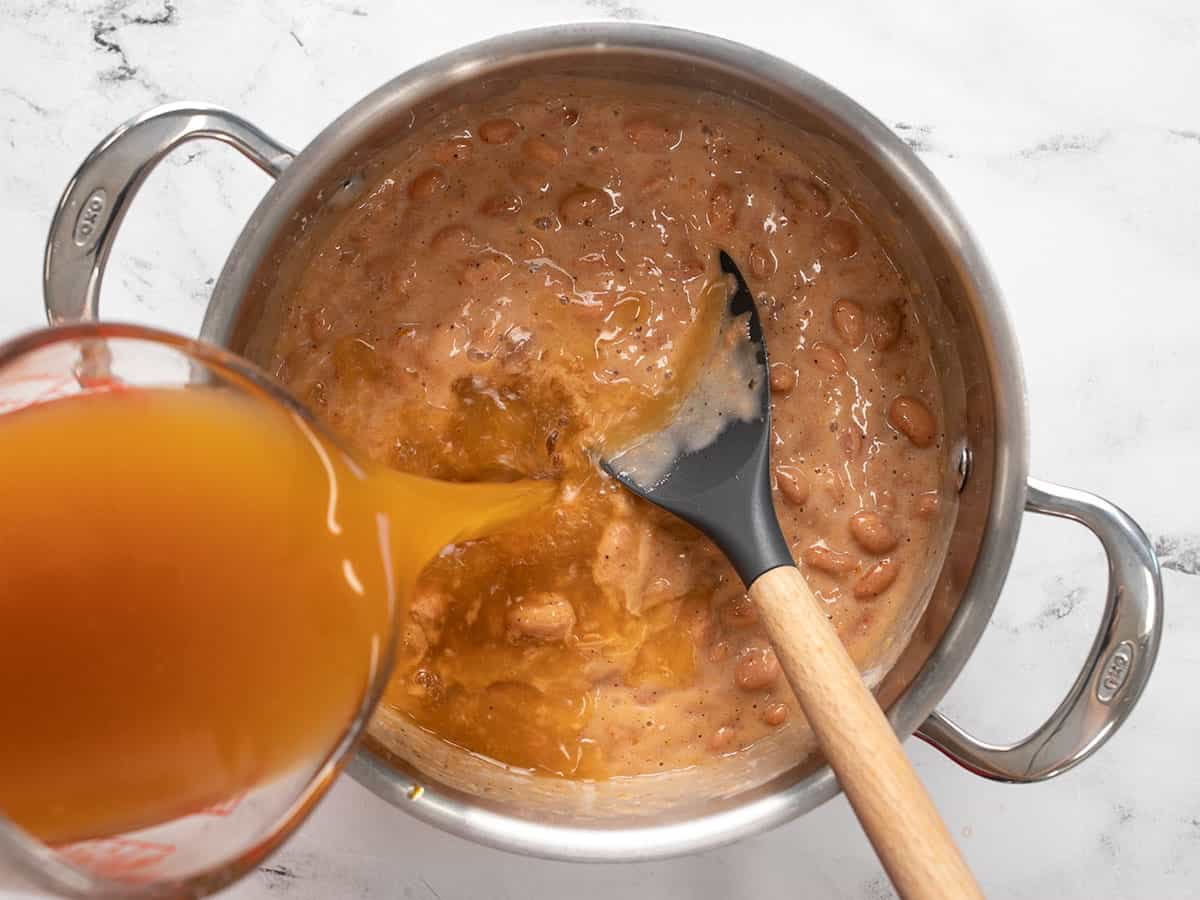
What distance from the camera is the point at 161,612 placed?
0.64 meters

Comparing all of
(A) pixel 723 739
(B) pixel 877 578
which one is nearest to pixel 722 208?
(B) pixel 877 578

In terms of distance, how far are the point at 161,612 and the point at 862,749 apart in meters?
0.50

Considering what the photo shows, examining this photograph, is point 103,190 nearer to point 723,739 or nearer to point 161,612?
point 161,612

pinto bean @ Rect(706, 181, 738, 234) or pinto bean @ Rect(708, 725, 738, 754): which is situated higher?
pinto bean @ Rect(706, 181, 738, 234)

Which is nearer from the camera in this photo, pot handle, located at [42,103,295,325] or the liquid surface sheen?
the liquid surface sheen

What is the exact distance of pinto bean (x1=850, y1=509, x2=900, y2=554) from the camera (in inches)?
39.0

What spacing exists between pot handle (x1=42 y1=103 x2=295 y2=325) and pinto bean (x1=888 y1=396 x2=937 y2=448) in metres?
0.61

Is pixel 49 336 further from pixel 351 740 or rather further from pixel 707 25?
pixel 707 25

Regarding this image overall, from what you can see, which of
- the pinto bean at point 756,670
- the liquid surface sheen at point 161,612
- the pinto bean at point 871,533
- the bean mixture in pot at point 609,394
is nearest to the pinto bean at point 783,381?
the bean mixture in pot at point 609,394

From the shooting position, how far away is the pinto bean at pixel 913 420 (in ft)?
3.26

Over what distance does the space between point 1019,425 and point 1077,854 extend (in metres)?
0.53

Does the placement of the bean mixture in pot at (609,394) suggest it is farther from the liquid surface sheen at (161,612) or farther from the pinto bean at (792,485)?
the liquid surface sheen at (161,612)

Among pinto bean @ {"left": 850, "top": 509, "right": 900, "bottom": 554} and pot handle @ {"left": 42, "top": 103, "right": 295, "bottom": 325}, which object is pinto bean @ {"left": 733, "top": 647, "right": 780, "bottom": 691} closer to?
pinto bean @ {"left": 850, "top": 509, "right": 900, "bottom": 554}

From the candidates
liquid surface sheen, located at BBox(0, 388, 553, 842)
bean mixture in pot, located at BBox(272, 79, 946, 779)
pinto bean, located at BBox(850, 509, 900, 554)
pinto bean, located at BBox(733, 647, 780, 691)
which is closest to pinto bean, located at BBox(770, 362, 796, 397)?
bean mixture in pot, located at BBox(272, 79, 946, 779)
